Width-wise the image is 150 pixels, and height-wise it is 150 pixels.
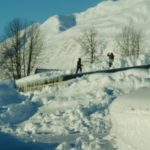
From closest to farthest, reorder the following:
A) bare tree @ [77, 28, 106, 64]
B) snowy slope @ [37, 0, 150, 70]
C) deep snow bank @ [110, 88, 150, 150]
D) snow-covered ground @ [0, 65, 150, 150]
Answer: deep snow bank @ [110, 88, 150, 150] < snow-covered ground @ [0, 65, 150, 150] < bare tree @ [77, 28, 106, 64] < snowy slope @ [37, 0, 150, 70]

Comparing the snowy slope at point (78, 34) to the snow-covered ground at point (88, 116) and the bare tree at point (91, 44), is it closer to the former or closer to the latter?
the bare tree at point (91, 44)

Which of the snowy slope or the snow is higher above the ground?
the snowy slope

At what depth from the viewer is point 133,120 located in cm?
833

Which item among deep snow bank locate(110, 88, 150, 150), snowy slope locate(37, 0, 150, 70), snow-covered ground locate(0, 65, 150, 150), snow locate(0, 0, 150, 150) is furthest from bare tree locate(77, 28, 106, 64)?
deep snow bank locate(110, 88, 150, 150)

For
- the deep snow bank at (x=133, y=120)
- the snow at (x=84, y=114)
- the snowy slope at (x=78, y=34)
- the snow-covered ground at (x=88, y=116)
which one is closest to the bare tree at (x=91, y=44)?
the snowy slope at (x=78, y=34)

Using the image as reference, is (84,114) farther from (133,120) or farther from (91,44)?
(91,44)

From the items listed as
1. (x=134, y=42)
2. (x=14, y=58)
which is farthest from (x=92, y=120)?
(x=134, y=42)

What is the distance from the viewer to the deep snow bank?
8.11m

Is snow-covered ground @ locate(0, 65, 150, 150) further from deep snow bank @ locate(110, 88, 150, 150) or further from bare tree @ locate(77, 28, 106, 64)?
bare tree @ locate(77, 28, 106, 64)

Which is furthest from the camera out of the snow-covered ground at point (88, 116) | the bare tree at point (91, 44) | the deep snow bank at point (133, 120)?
the bare tree at point (91, 44)

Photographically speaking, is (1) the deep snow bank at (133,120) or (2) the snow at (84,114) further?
(2) the snow at (84,114)

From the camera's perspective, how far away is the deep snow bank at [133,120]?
8109 millimetres

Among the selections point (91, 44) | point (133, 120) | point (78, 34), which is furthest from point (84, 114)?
point (78, 34)

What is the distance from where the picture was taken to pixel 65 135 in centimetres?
1558
